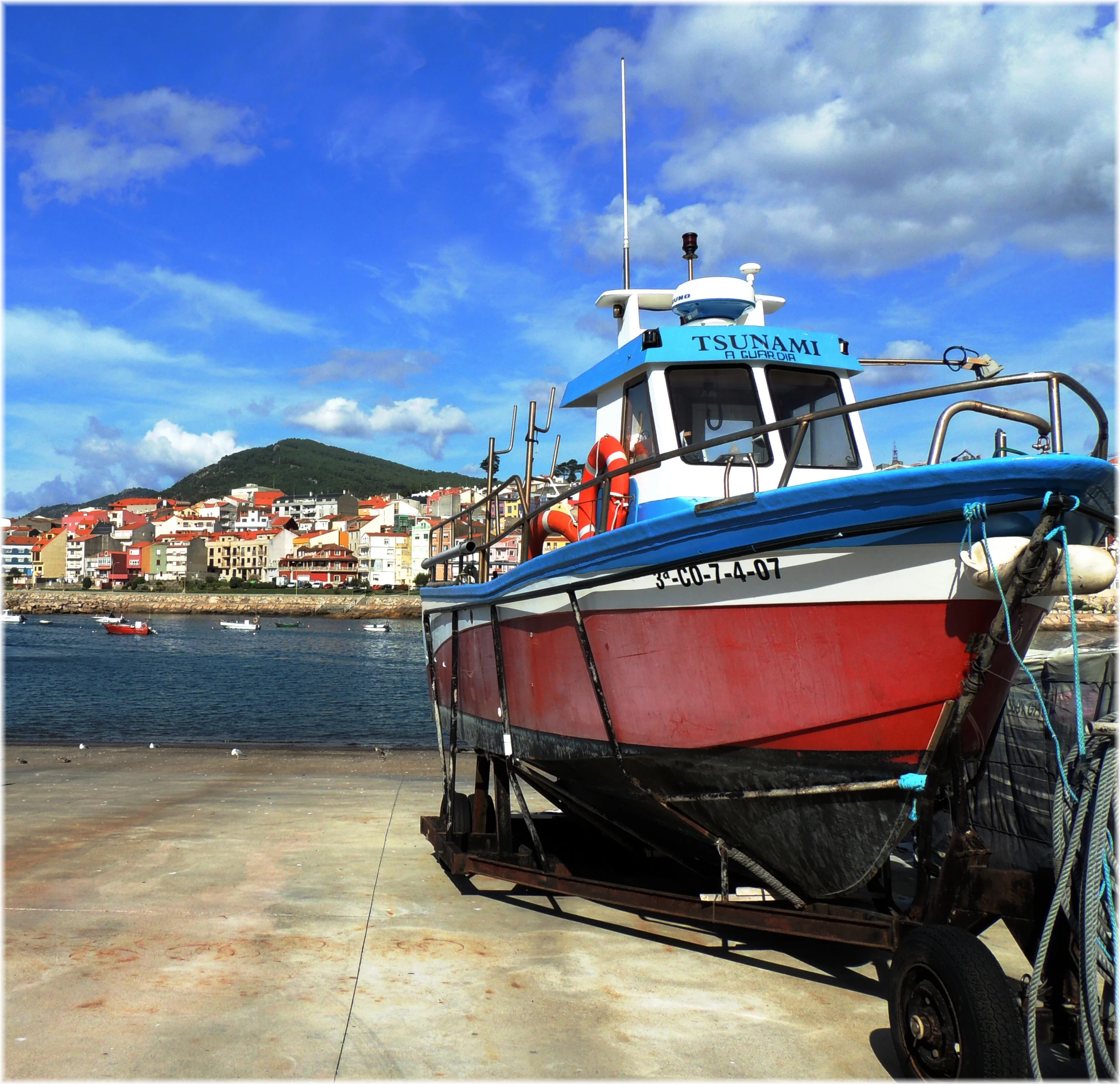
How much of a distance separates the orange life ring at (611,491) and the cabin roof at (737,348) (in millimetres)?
520

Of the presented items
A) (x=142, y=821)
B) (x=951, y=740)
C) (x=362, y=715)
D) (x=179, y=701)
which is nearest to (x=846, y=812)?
(x=951, y=740)

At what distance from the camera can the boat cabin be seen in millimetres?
5801

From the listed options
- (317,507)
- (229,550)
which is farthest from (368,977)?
(317,507)

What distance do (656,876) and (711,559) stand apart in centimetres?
350

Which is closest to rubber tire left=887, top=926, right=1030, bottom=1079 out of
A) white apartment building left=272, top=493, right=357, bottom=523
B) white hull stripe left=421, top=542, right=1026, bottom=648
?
white hull stripe left=421, top=542, right=1026, bottom=648

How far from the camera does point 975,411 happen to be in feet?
13.0

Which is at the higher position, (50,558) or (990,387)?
(50,558)

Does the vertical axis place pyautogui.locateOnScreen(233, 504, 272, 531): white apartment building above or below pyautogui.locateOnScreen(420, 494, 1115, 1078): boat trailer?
above

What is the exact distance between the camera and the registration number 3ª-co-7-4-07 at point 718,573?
4387 mm

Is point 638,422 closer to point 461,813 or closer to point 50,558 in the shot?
point 461,813

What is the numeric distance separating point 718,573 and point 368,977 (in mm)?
2832

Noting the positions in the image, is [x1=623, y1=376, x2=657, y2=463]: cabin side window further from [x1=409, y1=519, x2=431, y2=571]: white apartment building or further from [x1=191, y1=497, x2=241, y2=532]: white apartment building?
[x1=191, y1=497, x2=241, y2=532]: white apartment building

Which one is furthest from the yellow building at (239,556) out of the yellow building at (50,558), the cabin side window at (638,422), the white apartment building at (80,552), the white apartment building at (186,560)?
the cabin side window at (638,422)

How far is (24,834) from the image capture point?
8141mm
